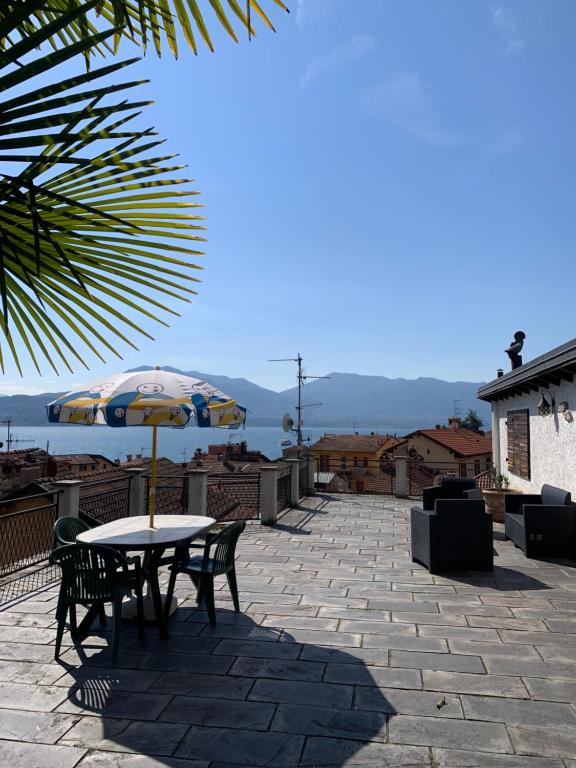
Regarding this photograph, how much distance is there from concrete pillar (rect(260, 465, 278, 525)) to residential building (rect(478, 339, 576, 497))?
447 centimetres

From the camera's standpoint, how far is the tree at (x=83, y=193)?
143cm

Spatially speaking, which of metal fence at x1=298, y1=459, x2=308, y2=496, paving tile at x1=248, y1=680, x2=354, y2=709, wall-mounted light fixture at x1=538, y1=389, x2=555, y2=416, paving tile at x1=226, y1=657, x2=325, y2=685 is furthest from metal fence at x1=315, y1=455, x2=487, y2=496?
paving tile at x1=248, y1=680, x2=354, y2=709

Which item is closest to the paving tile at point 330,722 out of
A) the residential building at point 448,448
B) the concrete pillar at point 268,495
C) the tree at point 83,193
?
the tree at point 83,193

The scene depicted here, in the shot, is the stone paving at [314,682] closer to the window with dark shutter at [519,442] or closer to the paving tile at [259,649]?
the paving tile at [259,649]

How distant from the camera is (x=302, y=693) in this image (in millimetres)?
3266

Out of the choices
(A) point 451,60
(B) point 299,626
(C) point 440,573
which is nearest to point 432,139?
(A) point 451,60

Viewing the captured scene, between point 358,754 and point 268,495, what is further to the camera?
point 268,495

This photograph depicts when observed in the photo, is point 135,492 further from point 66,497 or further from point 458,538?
point 458,538

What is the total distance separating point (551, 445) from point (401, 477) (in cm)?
504

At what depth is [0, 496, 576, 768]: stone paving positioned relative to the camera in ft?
8.73

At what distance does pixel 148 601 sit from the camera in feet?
15.5

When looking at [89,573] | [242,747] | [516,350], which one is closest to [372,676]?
[242,747]

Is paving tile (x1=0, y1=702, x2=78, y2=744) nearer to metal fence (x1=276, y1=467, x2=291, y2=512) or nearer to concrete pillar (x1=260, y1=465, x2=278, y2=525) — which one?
concrete pillar (x1=260, y1=465, x2=278, y2=525)

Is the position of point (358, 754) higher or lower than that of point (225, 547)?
lower
